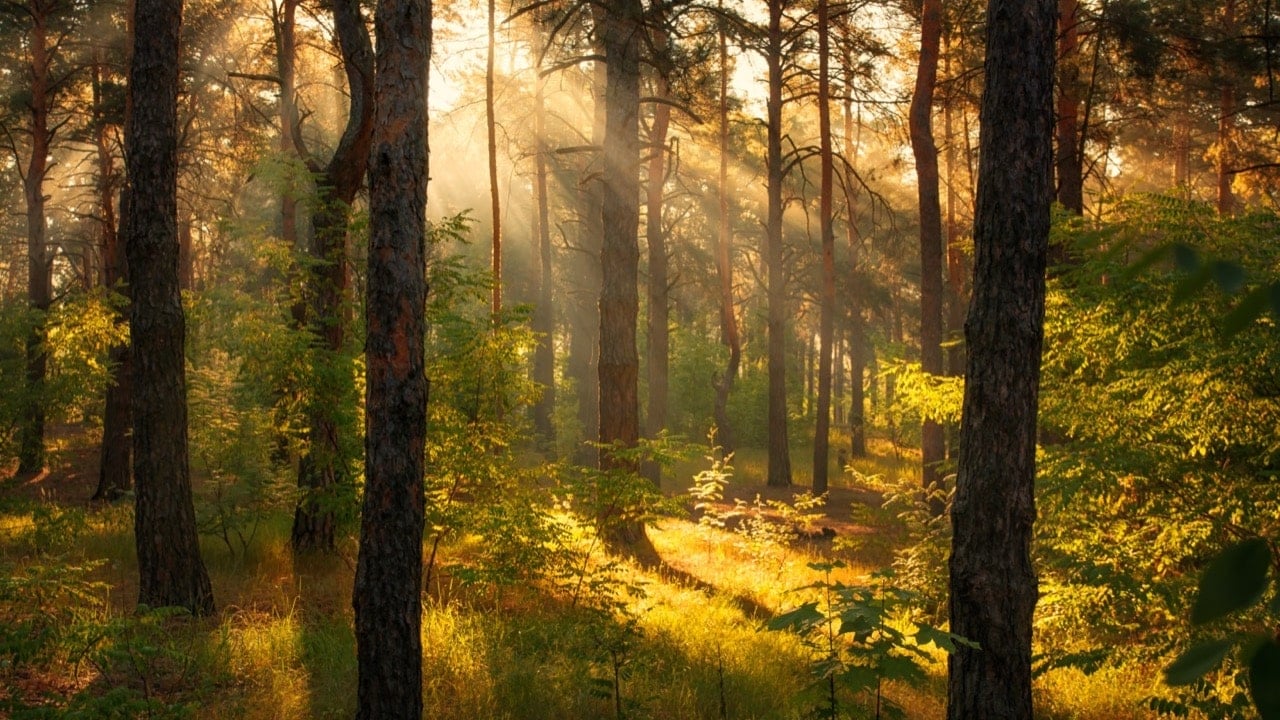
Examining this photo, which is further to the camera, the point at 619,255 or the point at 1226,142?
the point at 1226,142

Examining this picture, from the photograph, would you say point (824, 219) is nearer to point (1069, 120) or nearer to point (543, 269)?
point (1069, 120)

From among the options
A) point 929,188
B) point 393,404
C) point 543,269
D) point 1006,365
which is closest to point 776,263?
point 929,188

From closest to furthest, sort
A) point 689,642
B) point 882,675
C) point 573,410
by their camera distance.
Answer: point 882,675 → point 689,642 → point 573,410

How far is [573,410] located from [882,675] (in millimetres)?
22646

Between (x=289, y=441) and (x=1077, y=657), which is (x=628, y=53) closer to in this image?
(x=289, y=441)

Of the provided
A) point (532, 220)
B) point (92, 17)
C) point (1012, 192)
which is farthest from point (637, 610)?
point (532, 220)

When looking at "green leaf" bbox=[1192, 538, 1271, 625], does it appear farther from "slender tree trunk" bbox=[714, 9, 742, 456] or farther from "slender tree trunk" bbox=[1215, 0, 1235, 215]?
"slender tree trunk" bbox=[1215, 0, 1235, 215]

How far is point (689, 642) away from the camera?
749cm

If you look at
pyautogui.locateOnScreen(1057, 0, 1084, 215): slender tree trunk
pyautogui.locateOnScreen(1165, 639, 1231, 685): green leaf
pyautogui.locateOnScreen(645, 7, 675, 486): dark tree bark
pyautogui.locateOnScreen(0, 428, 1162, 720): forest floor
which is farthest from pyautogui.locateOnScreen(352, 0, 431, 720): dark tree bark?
pyautogui.locateOnScreen(645, 7, 675, 486): dark tree bark

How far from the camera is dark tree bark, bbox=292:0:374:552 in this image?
8.62m

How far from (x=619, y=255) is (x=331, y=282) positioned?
13.4 feet

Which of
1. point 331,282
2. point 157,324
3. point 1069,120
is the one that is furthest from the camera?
point 1069,120

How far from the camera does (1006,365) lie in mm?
5051

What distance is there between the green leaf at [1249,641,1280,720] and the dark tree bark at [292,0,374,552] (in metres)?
8.47
